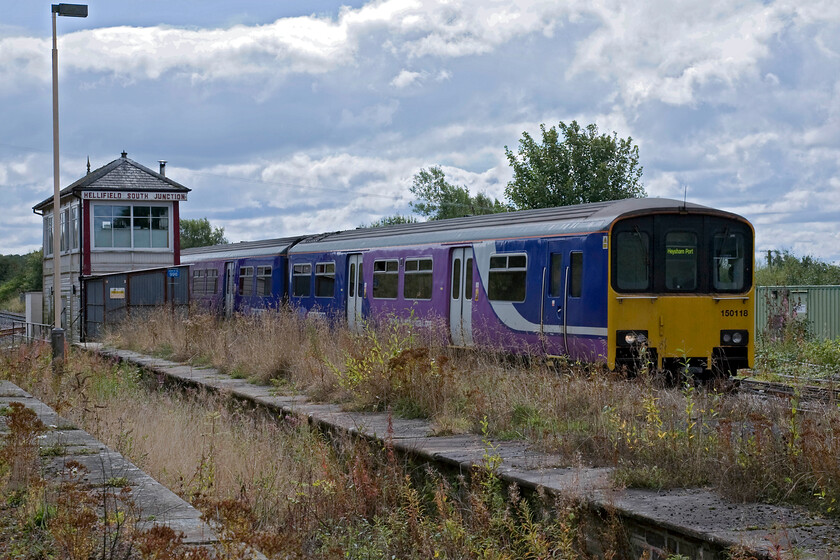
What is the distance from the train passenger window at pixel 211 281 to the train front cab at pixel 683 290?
17.6 m

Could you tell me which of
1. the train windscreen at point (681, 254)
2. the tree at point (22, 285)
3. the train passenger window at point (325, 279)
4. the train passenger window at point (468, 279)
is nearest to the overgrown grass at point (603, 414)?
the train windscreen at point (681, 254)

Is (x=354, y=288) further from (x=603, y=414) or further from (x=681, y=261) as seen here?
(x=603, y=414)

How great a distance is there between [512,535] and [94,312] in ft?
83.2

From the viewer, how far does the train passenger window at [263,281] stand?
2428cm

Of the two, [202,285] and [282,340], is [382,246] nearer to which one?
[282,340]

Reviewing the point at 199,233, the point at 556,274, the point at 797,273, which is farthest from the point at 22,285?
the point at 556,274

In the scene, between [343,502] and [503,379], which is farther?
[503,379]

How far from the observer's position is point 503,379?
984 centimetres

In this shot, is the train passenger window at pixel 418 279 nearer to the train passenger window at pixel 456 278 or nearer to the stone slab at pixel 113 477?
the train passenger window at pixel 456 278

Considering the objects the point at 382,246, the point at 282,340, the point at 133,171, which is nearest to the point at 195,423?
the point at 282,340

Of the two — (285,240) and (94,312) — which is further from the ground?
(285,240)

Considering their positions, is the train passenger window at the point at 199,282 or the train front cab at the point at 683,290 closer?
the train front cab at the point at 683,290

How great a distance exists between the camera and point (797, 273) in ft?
102

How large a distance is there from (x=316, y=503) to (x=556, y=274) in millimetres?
7593
